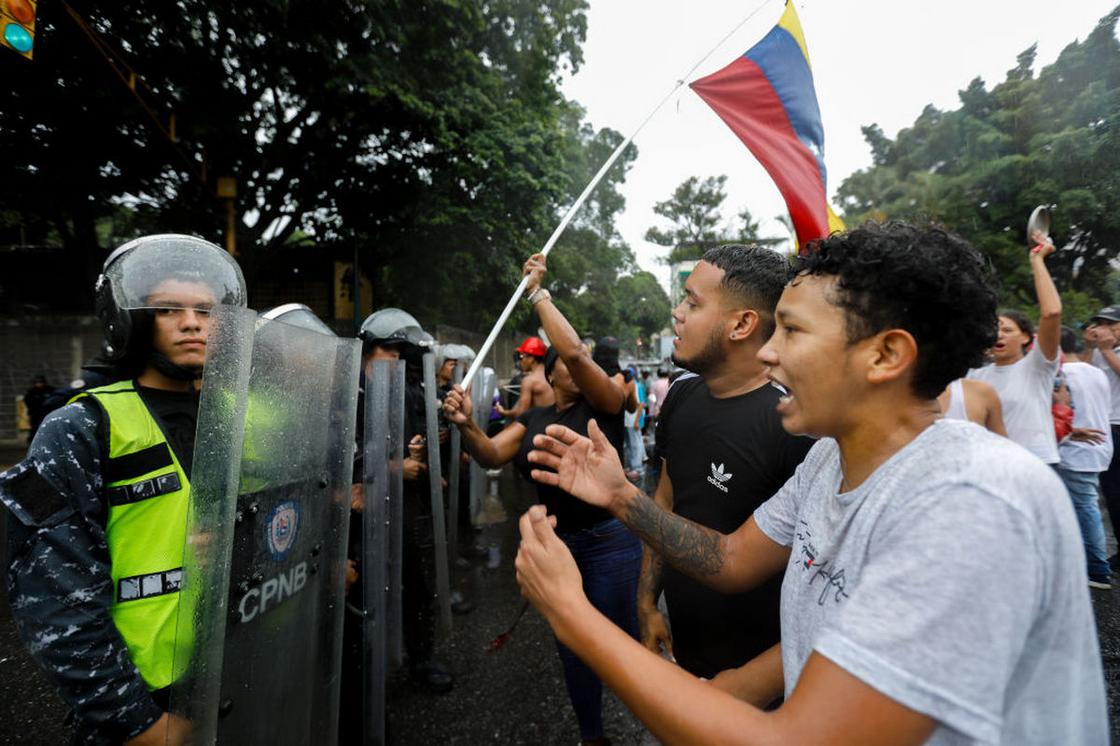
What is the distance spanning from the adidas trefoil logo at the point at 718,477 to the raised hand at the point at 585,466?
1.45 feet

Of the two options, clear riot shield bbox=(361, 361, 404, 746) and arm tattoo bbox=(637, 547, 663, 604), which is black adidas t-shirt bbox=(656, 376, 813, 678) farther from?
clear riot shield bbox=(361, 361, 404, 746)

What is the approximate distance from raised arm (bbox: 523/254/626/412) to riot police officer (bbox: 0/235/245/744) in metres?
1.25

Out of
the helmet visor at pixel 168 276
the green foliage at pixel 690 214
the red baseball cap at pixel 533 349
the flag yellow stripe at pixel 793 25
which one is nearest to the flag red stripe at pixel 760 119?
the flag yellow stripe at pixel 793 25

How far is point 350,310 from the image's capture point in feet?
46.9

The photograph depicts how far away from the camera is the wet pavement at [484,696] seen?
8.84 ft

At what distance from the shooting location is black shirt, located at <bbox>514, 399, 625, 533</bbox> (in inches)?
99.1

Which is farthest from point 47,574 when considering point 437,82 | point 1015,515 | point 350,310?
point 350,310

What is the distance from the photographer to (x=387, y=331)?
3348 millimetres

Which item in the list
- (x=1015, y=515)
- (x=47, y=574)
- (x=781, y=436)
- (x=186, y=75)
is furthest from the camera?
(x=186, y=75)

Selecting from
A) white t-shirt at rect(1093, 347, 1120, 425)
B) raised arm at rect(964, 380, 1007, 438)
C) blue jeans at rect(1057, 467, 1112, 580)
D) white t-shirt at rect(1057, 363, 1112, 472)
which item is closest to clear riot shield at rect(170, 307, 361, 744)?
raised arm at rect(964, 380, 1007, 438)

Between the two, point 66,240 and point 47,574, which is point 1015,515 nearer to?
point 47,574

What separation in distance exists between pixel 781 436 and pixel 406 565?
218cm

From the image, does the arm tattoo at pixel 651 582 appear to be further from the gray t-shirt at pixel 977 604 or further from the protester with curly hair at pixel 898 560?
the gray t-shirt at pixel 977 604

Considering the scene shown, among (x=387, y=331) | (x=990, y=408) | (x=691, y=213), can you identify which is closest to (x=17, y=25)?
(x=387, y=331)
